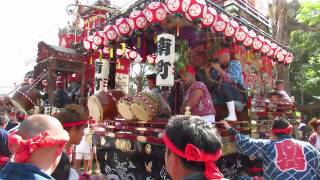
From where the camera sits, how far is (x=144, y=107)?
204 inches

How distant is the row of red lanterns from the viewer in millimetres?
5047

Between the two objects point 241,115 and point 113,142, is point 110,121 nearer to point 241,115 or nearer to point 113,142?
point 113,142

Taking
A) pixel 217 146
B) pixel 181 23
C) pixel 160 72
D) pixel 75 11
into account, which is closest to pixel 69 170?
pixel 217 146

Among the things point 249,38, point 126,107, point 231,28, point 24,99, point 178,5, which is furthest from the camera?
point 24,99

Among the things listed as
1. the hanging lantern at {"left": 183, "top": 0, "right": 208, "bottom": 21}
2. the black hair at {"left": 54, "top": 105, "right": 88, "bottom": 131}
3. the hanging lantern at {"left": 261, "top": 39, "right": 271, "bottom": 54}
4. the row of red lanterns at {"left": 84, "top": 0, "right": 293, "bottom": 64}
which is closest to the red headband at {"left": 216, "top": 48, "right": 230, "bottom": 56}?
the row of red lanterns at {"left": 84, "top": 0, "right": 293, "bottom": 64}

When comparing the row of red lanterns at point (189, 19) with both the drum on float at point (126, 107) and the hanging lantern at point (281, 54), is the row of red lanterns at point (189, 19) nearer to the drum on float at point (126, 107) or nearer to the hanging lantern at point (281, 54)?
the hanging lantern at point (281, 54)

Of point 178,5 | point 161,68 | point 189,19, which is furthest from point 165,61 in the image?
point 178,5

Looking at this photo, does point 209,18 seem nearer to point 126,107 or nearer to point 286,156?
point 126,107

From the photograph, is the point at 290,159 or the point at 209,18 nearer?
the point at 290,159

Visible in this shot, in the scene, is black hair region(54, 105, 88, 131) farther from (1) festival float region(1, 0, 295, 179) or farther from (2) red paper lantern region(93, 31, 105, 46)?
(2) red paper lantern region(93, 31, 105, 46)

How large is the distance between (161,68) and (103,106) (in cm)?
147

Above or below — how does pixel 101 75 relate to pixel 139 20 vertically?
below

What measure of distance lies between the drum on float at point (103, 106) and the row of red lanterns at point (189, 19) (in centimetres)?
115

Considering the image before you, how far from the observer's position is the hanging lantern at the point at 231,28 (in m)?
5.61
